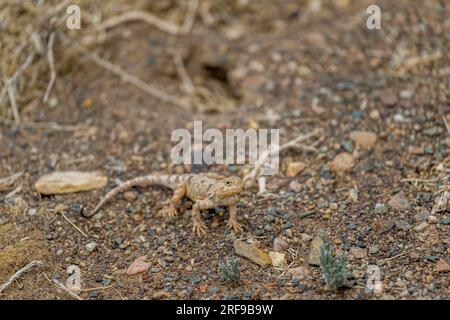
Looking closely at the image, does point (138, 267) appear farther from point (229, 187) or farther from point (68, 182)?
point (68, 182)

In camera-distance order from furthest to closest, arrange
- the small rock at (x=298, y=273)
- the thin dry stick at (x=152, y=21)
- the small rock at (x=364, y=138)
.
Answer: the thin dry stick at (x=152, y=21) → the small rock at (x=364, y=138) → the small rock at (x=298, y=273)

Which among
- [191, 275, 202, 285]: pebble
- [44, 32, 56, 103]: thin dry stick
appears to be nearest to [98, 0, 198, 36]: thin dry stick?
[44, 32, 56, 103]: thin dry stick

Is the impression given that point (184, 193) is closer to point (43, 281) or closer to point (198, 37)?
point (43, 281)

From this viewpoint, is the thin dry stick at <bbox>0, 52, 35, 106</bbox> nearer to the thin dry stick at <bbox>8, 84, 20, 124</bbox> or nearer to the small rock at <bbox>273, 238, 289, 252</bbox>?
the thin dry stick at <bbox>8, 84, 20, 124</bbox>

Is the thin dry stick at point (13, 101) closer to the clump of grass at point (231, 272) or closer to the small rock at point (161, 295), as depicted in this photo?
the small rock at point (161, 295)

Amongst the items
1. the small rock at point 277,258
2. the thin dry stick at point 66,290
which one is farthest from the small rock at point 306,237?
the thin dry stick at point 66,290

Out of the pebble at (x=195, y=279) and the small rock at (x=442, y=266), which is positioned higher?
the small rock at (x=442, y=266)
